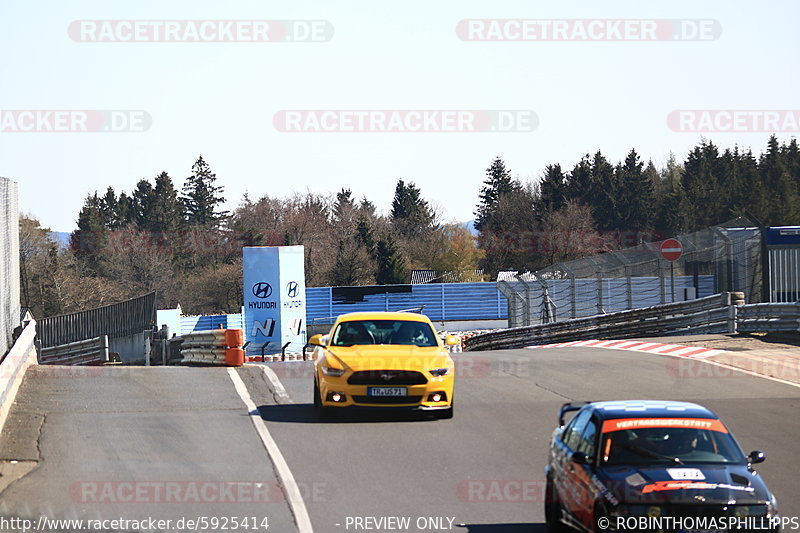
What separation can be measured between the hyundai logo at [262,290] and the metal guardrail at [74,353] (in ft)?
27.7

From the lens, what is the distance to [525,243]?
101 meters

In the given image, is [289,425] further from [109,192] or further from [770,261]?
[109,192]

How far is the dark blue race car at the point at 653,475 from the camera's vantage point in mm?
7242

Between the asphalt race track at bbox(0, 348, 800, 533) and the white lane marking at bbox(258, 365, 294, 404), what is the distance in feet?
0.31

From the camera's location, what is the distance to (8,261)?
1895 centimetres

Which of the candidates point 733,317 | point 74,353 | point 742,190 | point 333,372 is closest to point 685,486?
point 333,372

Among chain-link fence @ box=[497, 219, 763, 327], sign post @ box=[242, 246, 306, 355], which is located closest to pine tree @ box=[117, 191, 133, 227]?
sign post @ box=[242, 246, 306, 355]

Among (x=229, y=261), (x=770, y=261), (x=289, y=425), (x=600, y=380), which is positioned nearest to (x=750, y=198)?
(x=229, y=261)

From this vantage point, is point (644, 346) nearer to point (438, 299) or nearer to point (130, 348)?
point (130, 348)

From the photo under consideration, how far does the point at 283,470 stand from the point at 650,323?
62.4 feet

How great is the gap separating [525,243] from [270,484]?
91570mm

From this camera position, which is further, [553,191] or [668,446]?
[553,191]

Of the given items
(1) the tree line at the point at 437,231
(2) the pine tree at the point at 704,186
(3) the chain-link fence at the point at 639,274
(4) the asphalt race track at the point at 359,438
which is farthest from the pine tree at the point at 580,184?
(4) the asphalt race track at the point at 359,438

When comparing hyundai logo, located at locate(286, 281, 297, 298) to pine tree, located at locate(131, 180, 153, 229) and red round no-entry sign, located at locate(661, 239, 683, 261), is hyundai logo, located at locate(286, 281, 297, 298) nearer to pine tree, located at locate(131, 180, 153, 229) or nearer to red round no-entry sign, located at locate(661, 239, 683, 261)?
red round no-entry sign, located at locate(661, 239, 683, 261)
